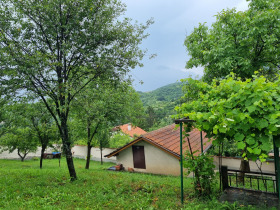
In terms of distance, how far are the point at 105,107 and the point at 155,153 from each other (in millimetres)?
5792

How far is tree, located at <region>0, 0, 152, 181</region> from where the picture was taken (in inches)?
250

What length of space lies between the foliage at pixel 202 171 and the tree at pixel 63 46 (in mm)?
4716

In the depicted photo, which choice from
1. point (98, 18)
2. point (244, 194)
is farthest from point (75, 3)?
point (244, 194)

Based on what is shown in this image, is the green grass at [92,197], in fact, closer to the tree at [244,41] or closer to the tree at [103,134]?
the tree at [103,134]

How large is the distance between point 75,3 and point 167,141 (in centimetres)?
1135

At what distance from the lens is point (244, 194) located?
5.41 m

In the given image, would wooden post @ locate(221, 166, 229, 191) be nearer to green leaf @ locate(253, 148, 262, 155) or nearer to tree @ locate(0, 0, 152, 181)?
green leaf @ locate(253, 148, 262, 155)

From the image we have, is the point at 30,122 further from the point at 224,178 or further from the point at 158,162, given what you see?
the point at 224,178

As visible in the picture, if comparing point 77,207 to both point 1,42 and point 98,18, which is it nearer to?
point 1,42

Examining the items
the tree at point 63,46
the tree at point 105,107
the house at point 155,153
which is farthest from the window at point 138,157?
the tree at point 63,46

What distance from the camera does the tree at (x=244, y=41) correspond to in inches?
257

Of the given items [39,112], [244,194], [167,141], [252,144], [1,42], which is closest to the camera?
[252,144]

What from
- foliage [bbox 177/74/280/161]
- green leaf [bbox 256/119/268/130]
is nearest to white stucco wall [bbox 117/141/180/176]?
foliage [bbox 177/74/280/161]

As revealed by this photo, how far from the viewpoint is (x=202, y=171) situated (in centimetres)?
514
